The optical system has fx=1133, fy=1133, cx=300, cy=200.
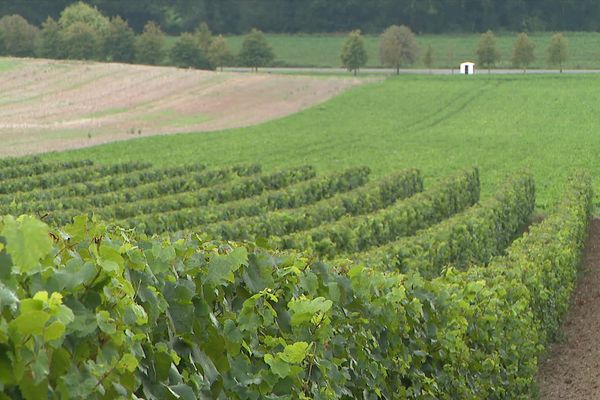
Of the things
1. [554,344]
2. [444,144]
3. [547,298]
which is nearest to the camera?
[547,298]

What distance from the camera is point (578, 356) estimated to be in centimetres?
1206

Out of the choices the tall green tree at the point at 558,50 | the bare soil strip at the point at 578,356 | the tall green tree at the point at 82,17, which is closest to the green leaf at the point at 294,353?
the bare soil strip at the point at 578,356

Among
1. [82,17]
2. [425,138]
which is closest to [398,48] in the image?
[82,17]

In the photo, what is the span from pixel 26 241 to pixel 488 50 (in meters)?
86.7

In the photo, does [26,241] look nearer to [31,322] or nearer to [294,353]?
[31,322]

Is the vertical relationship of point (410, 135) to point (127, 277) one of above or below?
below

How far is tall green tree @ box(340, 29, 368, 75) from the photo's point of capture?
88.4 meters

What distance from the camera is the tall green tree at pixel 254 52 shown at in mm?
93562

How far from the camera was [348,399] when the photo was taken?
6.54 meters

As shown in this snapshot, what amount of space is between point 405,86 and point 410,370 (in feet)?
208

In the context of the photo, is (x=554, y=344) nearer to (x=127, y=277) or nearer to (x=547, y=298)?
(x=547, y=298)

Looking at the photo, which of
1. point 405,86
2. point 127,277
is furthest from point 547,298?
point 405,86

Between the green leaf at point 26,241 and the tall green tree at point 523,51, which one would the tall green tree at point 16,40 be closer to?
the tall green tree at point 523,51

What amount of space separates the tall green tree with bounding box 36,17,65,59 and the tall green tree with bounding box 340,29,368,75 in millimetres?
24364
